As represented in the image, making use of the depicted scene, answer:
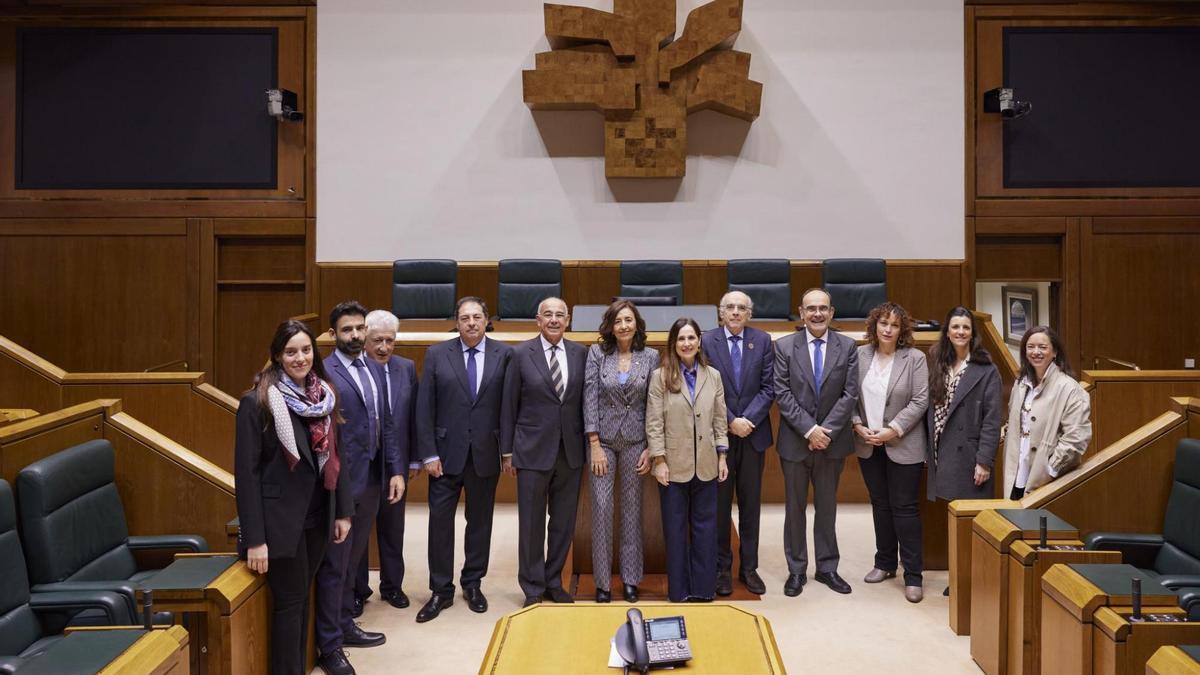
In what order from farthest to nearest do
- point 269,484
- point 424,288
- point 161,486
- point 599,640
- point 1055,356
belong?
point 424,288 < point 1055,356 < point 161,486 < point 269,484 < point 599,640

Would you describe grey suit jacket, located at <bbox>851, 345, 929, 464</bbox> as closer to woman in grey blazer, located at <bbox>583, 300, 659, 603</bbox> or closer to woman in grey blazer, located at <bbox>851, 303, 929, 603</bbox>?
woman in grey blazer, located at <bbox>851, 303, 929, 603</bbox>

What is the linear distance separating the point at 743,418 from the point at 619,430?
0.60 m

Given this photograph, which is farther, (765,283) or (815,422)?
(765,283)

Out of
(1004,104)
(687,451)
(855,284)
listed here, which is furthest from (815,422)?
(1004,104)

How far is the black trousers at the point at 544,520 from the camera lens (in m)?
4.30

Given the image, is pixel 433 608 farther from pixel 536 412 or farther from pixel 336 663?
pixel 536 412

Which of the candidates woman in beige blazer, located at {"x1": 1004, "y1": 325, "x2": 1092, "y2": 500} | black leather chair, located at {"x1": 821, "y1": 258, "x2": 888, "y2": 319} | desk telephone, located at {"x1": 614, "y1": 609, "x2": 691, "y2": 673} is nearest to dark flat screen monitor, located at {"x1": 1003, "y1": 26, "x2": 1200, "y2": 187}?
black leather chair, located at {"x1": 821, "y1": 258, "x2": 888, "y2": 319}

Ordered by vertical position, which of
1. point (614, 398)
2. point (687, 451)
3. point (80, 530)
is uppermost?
point (614, 398)

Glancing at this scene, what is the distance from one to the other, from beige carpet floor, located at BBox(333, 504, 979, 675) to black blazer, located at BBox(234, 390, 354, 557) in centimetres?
85

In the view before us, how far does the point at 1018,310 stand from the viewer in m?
9.41

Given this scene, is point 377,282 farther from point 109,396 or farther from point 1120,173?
point 1120,173

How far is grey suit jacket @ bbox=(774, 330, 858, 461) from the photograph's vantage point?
4.53 metres

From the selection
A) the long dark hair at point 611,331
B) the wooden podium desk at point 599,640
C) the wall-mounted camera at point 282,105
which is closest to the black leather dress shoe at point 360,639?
the wooden podium desk at point 599,640

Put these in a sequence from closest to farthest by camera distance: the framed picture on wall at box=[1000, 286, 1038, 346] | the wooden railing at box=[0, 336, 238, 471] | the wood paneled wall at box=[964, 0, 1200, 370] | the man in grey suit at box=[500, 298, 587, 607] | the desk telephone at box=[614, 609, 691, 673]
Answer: the desk telephone at box=[614, 609, 691, 673], the man in grey suit at box=[500, 298, 587, 607], the wooden railing at box=[0, 336, 238, 471], the wood paneled wall at box=[964, 0, 1200, 370], the framed picture on wall at box=[1000, 286, 1038, 346]
